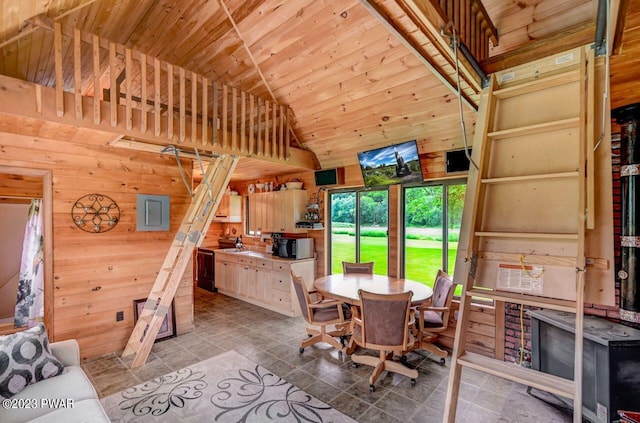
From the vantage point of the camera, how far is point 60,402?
198 cm

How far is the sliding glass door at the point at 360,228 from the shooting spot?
15.6 feet

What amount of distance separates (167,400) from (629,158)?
451 cm

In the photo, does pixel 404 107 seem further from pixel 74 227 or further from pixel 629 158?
pixel 74 227

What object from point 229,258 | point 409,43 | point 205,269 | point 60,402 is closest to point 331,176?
point 229,258

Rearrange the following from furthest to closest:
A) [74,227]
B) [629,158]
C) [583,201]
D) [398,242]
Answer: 1. [398,242]
2. [74,227]
3. [629,158]
4. [583,201]

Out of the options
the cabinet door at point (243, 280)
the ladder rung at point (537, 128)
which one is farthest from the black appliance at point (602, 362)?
the cabinet door at point (243, 280)

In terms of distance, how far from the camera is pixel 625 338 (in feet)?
7.18

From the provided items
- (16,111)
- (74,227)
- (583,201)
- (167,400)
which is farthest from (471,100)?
(74,227)

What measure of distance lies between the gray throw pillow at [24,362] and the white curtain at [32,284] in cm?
214

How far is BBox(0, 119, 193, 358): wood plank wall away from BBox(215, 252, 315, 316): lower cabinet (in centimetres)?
150

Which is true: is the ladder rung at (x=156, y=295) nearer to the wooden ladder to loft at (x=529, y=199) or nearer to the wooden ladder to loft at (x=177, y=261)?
the wooden ladder to loft at (x=177, y=261)

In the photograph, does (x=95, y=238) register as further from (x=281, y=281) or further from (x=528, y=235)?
(x=528, y=235)

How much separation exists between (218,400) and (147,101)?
3.08m

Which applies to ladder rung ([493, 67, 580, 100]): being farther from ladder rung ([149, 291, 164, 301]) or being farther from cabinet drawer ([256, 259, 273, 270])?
cabinet drawer ([256, 259, 273, 270])
